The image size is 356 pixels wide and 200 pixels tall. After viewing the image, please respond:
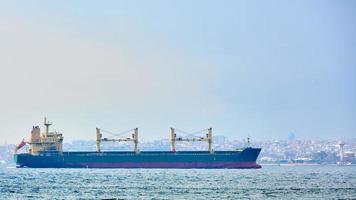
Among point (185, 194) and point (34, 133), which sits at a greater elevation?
point (34, 133)

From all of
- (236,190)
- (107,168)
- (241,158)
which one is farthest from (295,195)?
(107,168)

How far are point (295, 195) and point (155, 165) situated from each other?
84582mm

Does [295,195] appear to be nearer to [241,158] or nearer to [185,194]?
[185,194]

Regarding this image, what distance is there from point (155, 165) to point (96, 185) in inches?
2605

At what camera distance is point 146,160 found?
527 ft

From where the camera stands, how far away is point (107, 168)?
164m

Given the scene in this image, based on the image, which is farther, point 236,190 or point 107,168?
point 107,168

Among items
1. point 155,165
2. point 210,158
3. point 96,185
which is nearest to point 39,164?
point 155,165

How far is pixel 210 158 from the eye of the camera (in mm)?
158500

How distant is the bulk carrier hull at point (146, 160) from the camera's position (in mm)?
157500

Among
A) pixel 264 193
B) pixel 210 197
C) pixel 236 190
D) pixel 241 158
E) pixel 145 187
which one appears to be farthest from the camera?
pixel 241 158

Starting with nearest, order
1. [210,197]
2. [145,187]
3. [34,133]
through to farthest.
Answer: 1. [210,197]
2. [145,187]
3. [34,133]

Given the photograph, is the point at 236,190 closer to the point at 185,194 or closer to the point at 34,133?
the point at 185,194

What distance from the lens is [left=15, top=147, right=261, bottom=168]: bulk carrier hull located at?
517 feet
